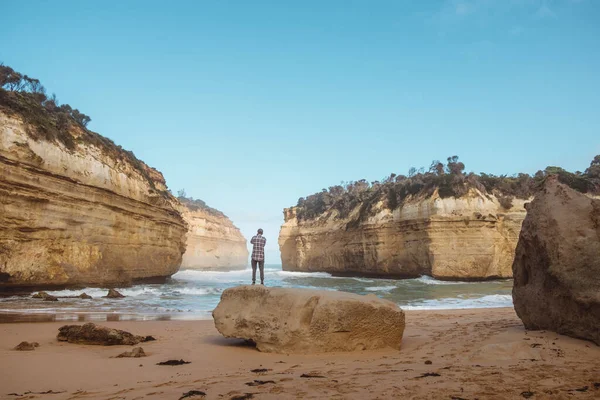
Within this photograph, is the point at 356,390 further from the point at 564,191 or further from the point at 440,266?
the point at 440,266

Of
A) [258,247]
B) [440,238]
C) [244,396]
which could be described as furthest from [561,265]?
[440,238]

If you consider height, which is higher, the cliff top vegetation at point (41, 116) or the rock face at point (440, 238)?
the cliff top vegetation at point (41, 116)

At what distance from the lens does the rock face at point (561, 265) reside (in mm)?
4438

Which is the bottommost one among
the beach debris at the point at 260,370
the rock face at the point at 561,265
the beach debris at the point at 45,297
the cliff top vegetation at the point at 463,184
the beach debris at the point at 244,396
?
the beach debris at the point at 45,297

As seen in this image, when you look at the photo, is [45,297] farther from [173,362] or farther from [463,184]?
[463,184]

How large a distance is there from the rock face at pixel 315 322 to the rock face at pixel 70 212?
9.35 meters

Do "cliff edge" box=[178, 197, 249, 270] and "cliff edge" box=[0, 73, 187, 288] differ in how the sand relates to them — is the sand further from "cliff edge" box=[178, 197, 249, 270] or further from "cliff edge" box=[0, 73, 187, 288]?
"cliff edge" box=[178, 197, 249, 270]

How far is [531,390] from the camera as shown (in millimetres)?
2768

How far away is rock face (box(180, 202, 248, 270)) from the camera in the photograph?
176ft

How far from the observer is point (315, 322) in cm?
463

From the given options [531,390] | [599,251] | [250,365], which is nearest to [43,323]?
[250,365]

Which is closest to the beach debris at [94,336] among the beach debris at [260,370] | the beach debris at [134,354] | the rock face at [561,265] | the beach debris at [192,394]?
the beach debris at [134,354]

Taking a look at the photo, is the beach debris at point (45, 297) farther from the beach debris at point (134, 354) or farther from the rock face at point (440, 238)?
the rock face at point (440, 238)

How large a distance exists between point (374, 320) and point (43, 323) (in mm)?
5558
